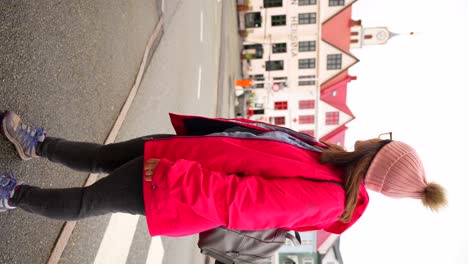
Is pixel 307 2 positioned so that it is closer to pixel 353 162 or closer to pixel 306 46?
pixel 306 46

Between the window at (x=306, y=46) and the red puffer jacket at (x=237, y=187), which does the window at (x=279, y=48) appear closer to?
the window at (x=306, y=46)

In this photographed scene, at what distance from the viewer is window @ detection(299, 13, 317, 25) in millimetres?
24766

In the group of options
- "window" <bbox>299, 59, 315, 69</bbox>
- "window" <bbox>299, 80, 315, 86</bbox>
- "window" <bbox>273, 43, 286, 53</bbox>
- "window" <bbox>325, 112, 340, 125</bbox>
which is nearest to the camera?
"window" <bbox>299, 59, 315, 69</bbox>

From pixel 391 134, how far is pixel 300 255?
2542cm

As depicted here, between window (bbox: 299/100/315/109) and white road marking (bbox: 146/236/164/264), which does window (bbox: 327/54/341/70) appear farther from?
white road marking (bbox: 146/236/164/264)

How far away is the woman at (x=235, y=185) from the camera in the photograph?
241 cm

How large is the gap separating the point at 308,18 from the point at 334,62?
3.57 meters

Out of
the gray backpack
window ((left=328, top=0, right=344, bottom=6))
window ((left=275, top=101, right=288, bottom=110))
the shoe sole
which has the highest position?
window ((left=328, top=0, right=344, bottom=6))

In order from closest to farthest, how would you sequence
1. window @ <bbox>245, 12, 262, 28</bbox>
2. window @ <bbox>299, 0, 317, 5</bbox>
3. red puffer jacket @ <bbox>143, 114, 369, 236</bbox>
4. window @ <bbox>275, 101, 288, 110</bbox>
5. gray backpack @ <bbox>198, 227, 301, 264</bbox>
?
red puffer jacket @ <bbox>143, 114, 369, 236</bbox>
gray backpack @ <bbox>198, 227, 301, 264</bbox>
window @ <bbox>299, 0, 317, 5</bbox>
window @ <bbox>245, 12, 262, 28</bbox>
window @ <bbox>275, 101, 288, 110</bbox>

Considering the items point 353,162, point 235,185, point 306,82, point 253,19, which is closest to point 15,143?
point 235,185

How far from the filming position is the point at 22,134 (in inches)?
109

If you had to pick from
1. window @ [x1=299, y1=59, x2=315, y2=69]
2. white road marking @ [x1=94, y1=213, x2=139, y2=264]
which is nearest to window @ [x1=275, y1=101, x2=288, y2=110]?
window @ [x1=299, y1=59, x2=315, y2=69]

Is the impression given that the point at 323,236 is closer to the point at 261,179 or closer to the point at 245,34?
the point at 245,34

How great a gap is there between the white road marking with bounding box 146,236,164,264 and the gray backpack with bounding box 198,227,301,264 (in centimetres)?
282
